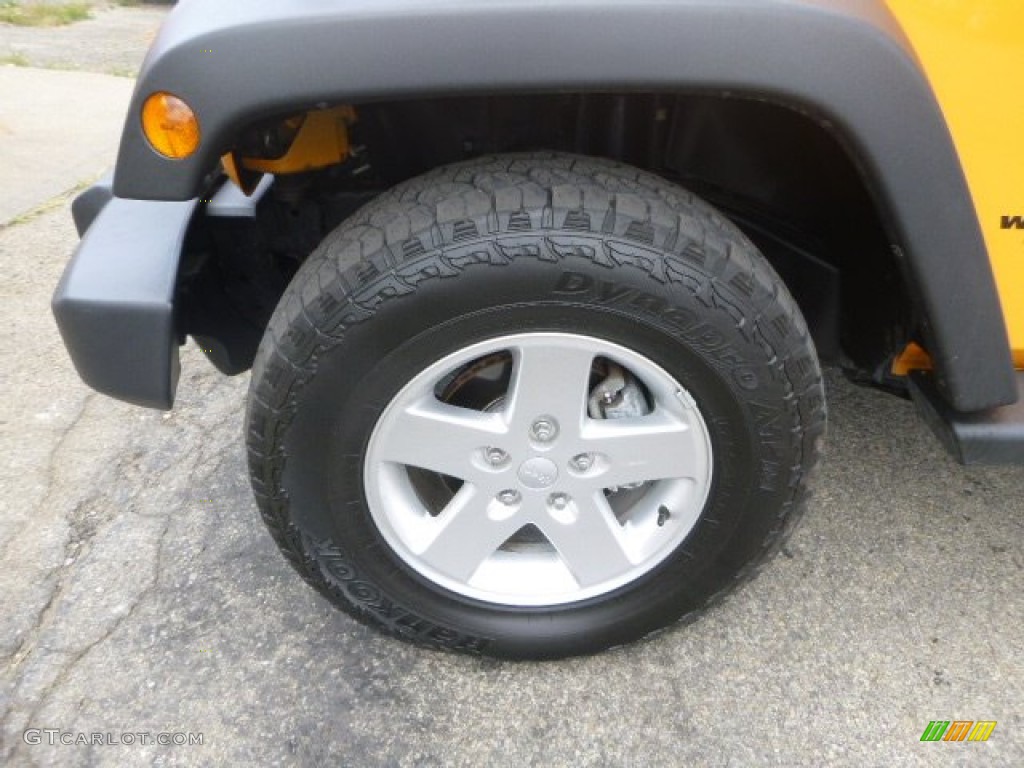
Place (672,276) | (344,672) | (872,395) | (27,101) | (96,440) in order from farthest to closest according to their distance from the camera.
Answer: (27,101) → (872,395) → (96,440) → (344,672) → (672,276)

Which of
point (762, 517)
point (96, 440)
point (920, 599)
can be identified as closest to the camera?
point (762, 517)

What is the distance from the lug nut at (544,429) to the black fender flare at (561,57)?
613 mm

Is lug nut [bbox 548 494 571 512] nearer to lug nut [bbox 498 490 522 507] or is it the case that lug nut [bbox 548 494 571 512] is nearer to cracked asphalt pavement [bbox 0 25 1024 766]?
lug nut [bbox 498 490 522 507]

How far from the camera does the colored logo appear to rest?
1581 mm

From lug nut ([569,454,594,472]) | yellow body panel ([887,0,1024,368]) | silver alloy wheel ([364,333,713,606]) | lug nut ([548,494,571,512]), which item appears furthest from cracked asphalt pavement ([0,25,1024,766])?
yellow body panel ([887,0,1024,368])

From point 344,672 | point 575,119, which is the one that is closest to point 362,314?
point 575,119

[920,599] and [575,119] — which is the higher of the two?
[575,119]

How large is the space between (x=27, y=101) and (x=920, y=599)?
698 cm

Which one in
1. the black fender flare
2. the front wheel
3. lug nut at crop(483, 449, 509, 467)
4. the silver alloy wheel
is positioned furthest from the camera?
lug nut at crop(483, 449, 509, 467)

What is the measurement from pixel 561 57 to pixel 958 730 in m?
1.58

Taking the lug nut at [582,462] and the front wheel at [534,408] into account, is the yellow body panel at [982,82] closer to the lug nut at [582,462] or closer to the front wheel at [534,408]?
the front wheel at [534,408]

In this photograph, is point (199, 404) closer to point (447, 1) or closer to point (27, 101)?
point (447, 1)

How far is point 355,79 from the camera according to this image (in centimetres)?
114

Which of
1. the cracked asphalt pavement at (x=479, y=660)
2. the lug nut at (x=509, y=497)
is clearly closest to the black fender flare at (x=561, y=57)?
the lug nut at (x=509, y=497)
